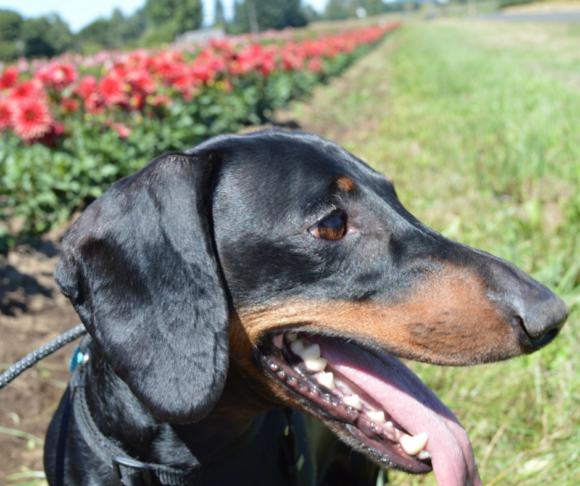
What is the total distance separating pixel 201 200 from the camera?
1.52 metres

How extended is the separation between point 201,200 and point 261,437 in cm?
95

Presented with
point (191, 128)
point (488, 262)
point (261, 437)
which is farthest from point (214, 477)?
point (191, 128)

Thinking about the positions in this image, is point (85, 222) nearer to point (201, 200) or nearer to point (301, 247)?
point (201, 200)

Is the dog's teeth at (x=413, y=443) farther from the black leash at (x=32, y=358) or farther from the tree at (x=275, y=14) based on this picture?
the tree at (x=275, y=14)

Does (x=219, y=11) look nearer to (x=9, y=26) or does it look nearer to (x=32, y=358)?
(x=9, y=26)

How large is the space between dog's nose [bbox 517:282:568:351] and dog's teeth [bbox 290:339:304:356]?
0.68 metres

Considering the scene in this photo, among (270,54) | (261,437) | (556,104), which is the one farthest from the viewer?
(270,54)

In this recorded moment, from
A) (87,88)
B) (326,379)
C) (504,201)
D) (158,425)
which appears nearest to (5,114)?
(87,88)

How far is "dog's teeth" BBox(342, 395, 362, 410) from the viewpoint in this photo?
161 cm

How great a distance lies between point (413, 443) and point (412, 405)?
0.14 meters

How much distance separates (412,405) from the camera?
5.49 feet

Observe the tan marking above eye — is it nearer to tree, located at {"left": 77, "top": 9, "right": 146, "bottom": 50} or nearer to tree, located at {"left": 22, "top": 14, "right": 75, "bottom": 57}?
tree, located at {"left": 22, "top": 14, "right": 75, "bottom": 57}

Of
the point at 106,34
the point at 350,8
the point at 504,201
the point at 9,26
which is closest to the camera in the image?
the point at 504,201

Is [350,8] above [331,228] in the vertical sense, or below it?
above
